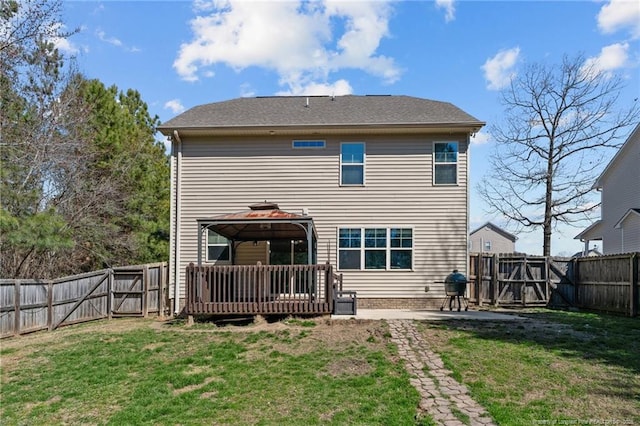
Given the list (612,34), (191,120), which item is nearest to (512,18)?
(612,34)

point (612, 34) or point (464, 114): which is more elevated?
point (612, 34)

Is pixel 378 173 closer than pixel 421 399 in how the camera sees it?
No

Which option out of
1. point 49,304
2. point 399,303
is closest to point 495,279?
point 399,303

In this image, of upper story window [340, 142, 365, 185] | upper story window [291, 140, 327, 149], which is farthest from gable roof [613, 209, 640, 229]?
upper story window [291, 140, 327, 149]

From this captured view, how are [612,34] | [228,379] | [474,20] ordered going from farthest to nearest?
[612,34], [474,20], [228,379]

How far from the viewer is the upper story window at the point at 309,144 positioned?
12422mm

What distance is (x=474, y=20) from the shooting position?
11.0 meters

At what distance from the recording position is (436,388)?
5207mm

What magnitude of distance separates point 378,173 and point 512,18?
5.31m

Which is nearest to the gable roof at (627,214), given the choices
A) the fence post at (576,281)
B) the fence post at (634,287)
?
the fence post at (576,281)

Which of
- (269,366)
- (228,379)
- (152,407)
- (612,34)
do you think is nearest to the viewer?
(152,407)

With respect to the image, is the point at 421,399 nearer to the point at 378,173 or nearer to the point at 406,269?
the point at 406,269

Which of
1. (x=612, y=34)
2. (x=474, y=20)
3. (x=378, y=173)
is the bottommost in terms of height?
(x=378, y=173)

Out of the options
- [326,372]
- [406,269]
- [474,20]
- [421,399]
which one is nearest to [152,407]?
[326,372]
